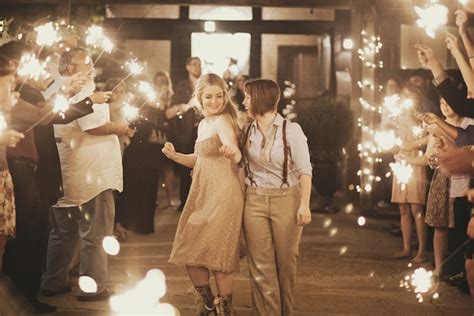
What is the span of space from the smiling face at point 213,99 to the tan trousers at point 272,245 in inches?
30.2

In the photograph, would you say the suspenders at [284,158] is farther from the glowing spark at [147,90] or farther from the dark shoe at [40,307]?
the glowing spark at [147,90]

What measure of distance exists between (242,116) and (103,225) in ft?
5.62

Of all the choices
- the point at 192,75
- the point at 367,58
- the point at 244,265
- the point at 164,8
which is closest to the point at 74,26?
the point at 192,75

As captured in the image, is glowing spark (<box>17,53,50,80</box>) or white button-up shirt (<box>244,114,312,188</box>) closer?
white button-up shirt (<box>244,114,312,188</box>)

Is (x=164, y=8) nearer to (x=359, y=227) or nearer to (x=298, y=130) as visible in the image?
(x=359, y=227)

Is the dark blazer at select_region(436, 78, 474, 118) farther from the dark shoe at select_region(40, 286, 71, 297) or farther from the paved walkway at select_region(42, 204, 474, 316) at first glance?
the dark shoe at select_region(40, 286, 71, 297)

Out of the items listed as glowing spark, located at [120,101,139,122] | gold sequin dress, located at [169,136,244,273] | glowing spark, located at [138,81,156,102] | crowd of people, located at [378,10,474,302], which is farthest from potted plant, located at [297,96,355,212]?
gold sequin dress, located at [169,136,244,273]

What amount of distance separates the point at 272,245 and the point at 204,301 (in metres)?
0.78

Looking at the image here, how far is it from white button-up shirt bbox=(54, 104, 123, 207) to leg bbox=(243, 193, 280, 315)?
170cm

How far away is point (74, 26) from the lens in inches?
406

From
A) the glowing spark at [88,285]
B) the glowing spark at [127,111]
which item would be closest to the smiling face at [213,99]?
the glowing spark at [88,285]

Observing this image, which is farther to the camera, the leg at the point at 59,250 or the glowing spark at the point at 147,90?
the glowing spark at the point at 147,90

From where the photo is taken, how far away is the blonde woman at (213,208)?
6.11m

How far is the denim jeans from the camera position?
7.09 metres
